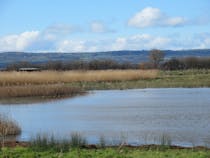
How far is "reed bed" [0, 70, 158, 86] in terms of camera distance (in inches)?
1300

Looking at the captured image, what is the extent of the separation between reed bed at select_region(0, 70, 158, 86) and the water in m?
9.61

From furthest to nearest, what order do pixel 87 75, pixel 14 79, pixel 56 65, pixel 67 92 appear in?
1. pixel 56 65
2. pixel 87 75
3. pixel 14 79
4. pixel 67 92

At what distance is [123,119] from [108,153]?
7324 mm

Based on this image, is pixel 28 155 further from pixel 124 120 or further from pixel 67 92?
pixel 67 92

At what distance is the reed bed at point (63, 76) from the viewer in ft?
108

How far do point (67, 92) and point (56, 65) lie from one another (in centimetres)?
2409

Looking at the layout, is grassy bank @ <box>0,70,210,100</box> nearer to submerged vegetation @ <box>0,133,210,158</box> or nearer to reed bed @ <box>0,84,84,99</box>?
reed bed @ <box>0,84,84,99</box>

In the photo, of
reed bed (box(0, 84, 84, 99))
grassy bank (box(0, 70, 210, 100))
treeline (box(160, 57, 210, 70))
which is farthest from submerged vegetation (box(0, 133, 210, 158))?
treeline (box(160, 57, 210, 70))

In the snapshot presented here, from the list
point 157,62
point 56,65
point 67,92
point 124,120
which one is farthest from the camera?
point 157,62

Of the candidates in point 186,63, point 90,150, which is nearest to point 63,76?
point 186,63

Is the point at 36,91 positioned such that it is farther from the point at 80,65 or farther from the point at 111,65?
the point at 111,65

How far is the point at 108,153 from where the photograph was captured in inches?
361

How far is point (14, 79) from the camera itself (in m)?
32.9

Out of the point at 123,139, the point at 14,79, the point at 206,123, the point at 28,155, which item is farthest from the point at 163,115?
the point at 14,79
